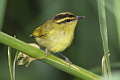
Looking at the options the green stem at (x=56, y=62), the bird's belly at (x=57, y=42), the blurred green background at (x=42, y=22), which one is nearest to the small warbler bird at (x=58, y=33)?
the bird's belly at (x=57, y=42)

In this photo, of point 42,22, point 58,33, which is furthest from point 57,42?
point 42,22

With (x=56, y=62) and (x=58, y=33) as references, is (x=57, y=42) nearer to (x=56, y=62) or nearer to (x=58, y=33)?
(x=58, y=33)

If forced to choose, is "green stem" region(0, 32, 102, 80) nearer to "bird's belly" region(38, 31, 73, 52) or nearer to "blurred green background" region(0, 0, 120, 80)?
"bird's belly" region(38, 31, 73, 52)

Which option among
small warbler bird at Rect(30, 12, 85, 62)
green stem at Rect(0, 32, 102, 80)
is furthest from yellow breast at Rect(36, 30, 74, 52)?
green stem at Rect(0, 32, 102, 80)

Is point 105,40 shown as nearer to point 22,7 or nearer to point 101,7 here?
point 101,7

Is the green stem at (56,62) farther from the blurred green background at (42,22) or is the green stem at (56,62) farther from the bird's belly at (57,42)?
the blurred green background at (42,22)
